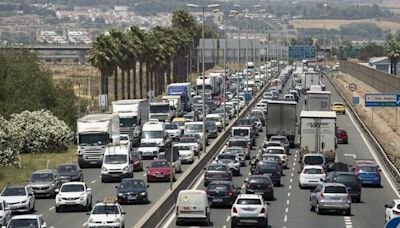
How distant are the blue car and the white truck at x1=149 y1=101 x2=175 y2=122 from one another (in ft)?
118

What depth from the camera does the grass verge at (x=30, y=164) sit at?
194 ft

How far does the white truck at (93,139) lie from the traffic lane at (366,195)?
15476 mm

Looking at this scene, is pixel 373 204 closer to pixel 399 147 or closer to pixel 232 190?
pixel 232 190

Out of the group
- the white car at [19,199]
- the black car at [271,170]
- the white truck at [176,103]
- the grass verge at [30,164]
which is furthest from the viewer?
the white truck at [176,103]

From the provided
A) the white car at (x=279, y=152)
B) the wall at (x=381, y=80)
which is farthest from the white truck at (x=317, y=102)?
the wall at (x=381, y=80)

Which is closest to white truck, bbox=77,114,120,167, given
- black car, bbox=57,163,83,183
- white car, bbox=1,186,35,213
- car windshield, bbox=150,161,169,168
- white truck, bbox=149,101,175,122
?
car windshield, bbox=150,161,169,168

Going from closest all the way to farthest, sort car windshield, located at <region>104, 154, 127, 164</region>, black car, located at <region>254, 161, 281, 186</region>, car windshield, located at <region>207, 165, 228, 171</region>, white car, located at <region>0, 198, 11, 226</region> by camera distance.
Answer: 1. white car, located at <region>0, 198, 11, 226</region>
2. car windshield, located at <region>207, 165, 228, 171</region>
3. black car, located at <region>254, 161, 281, 186</region>
4. car windshield, located at <region>104, 154, 127, 164</region>

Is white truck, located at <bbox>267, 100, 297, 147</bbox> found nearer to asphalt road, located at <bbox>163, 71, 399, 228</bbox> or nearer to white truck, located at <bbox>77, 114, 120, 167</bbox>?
asphalt road, located at <bbox>163, 71, 399, 228</bbox>

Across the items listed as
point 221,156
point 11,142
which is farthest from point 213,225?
point 11,142

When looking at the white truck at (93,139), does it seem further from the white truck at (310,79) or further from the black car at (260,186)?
the white truck at (310,79)

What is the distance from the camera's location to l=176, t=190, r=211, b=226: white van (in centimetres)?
3997

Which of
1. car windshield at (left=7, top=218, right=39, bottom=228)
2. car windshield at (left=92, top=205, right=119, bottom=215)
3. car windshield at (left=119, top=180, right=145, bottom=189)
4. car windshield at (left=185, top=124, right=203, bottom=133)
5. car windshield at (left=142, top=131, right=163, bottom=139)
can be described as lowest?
car windshield at (left=185, top=124, right=203, bottom=133)

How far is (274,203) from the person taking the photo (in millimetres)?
49000

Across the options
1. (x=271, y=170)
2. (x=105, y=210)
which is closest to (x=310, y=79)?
(x=271, y=170)
